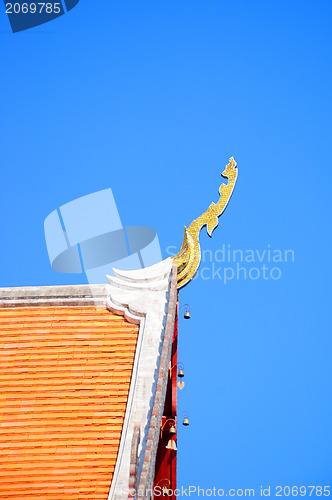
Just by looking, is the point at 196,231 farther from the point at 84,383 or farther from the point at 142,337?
the point at 84,383

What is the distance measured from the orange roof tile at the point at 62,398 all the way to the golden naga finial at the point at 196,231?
1814 mm

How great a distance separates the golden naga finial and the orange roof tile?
5.95 ft

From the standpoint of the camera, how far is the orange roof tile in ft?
31.6

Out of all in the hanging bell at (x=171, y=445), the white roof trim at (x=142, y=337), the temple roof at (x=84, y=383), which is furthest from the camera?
the hanging bell at (x=171, y=445)

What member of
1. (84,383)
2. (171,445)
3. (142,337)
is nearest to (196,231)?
(142,337)

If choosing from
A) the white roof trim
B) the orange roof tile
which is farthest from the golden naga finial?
the orange roof tile

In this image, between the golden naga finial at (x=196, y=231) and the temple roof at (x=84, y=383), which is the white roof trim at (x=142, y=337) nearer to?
the temple roof at (x=84, y=383)

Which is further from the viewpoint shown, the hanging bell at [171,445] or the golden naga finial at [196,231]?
the golden naga finial at [196,231]

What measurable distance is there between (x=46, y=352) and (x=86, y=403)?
1395mm

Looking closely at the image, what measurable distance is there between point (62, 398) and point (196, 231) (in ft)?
15.7

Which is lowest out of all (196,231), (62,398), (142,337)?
(62,398)

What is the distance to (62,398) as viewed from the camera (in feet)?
35.7

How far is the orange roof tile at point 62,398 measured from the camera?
31.6ft

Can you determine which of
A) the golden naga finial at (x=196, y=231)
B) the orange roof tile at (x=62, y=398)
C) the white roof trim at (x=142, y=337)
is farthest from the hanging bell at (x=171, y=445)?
the golden naga finial at (x=196, y=231)
